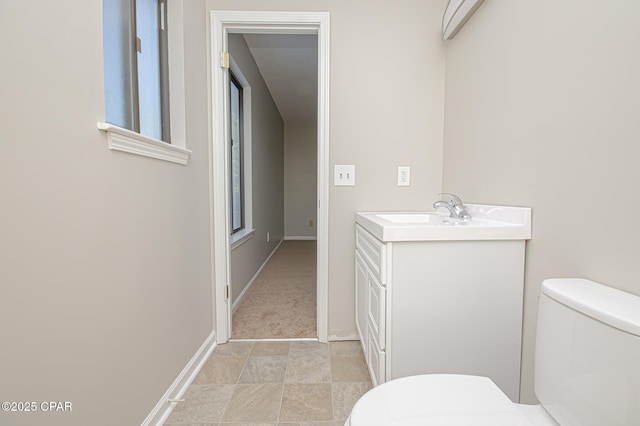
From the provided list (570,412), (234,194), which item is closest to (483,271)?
(570,412)

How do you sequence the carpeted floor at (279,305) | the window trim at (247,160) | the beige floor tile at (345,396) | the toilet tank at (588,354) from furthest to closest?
the window trim at (247,160) → the carpeted floor at (279,305) → the beige floor tile at (345,396) → the toilet tank at (588,354)

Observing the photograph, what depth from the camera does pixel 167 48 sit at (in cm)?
152

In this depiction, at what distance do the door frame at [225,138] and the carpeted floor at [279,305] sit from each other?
232mm

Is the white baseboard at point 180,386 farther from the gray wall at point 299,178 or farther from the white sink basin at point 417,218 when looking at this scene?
the gray wall at point 299,178

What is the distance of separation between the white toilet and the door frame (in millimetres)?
1207

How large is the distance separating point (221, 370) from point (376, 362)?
916 millimetres

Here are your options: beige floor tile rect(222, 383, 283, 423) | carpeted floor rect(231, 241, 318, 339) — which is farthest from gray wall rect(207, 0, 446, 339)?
beige floor tile rect(222, 383, 283, 423)

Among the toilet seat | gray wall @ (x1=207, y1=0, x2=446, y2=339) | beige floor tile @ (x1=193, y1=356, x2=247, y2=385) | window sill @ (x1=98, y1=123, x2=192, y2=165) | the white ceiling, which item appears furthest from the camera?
the white ceiling

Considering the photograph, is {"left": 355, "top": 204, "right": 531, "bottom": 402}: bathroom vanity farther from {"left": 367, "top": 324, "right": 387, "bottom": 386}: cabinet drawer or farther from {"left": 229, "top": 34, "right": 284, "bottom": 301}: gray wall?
{"left": 229, "top": 34, "right": 284, "bottom": 301}: gray wall

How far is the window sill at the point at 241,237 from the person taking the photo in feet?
7.94

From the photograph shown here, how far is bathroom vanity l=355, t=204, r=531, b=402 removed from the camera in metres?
1.10

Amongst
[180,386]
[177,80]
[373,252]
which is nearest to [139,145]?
[177,80]

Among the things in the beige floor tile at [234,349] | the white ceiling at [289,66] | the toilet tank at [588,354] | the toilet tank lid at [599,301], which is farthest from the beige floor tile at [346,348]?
the white ceiling at [289,66]

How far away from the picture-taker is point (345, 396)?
1432mm
